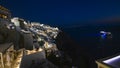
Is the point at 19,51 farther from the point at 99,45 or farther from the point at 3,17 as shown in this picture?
the point at 99,45

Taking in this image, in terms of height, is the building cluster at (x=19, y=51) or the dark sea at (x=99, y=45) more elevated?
the building cluster at (x=19, y=51)

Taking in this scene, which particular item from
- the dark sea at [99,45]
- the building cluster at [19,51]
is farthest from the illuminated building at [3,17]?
the dark sea at [99,45]

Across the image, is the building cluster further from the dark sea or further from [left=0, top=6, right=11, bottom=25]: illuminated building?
the dark sea

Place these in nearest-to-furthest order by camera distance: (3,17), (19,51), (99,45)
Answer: (19,51)
(3,17)
(99,45)

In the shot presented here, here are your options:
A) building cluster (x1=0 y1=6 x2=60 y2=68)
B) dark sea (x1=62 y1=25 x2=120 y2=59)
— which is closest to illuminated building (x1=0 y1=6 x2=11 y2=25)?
building cluster (x1=0 y1=6 x2=60 y2=68)

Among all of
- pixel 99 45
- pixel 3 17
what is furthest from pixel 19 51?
pixel 99 45

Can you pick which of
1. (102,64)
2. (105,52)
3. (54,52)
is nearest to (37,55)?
(54,52)

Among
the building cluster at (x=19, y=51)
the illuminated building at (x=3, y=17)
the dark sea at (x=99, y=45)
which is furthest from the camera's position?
the dark sea at (x=99, y=45)

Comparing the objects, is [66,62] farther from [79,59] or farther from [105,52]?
[105,52]

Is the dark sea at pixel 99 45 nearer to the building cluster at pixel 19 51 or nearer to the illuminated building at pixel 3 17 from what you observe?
the building cluster at pixel 19 51

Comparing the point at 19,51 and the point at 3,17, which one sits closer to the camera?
the point at 19,51

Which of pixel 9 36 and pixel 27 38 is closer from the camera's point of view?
pixel 9 36
